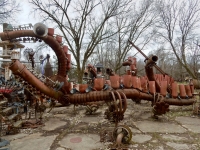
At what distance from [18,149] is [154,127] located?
12.6 ft

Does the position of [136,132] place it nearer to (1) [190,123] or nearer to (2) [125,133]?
(2) [125,133]

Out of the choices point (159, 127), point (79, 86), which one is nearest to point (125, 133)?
point (159, 127)

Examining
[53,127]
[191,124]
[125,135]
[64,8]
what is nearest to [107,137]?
[125,135]

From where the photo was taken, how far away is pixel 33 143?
13.8ft

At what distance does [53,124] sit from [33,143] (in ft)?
5.81

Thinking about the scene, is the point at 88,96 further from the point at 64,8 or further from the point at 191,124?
the point at 64,8

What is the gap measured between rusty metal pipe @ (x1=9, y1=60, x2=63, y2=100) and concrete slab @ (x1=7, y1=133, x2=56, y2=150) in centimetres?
127

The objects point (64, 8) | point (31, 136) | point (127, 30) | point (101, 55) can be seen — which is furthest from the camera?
point (101, 55)

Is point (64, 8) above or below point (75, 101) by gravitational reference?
above

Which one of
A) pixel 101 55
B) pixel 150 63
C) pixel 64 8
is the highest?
pixel 64 8

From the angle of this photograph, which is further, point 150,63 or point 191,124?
point 150,63

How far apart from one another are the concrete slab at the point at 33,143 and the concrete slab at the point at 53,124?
75 cm

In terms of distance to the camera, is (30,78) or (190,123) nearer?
(30,78)

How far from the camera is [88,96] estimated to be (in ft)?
18.0
